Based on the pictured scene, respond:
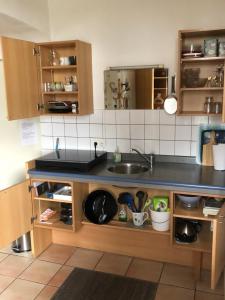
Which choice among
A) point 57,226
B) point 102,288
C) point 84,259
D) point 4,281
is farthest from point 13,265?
point 102,288

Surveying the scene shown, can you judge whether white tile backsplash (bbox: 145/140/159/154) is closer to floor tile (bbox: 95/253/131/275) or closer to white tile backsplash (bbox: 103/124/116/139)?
white tile backsplash (bbox: 103/124/116/139)

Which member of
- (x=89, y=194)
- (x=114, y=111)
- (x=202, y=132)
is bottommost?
(x=89, y=194)

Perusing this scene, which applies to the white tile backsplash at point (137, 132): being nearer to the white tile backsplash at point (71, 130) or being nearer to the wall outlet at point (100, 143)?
the wall outlet at point (100, 143)

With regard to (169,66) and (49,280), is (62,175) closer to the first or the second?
(49,280)

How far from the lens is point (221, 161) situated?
2.34m

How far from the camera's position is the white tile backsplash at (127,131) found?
2.57 metres

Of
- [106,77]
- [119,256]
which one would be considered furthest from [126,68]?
[119,256]

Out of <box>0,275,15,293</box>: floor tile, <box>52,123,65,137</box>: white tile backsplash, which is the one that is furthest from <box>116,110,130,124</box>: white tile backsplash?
<box>0,275,15,293</box>: floor tile

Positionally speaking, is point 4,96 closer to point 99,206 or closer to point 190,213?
point 99,206

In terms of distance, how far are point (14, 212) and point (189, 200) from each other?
130 centimetres

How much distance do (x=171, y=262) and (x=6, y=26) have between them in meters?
2.31

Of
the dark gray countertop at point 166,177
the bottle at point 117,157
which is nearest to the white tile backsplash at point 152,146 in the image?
the dark gray countertop at point 166,177

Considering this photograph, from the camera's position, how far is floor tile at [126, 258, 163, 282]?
92.0 inches

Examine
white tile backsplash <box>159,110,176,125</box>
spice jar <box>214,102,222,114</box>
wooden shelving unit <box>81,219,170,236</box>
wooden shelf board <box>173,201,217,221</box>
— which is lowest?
wooden shelving unit <box>81,219,170,236</box>
